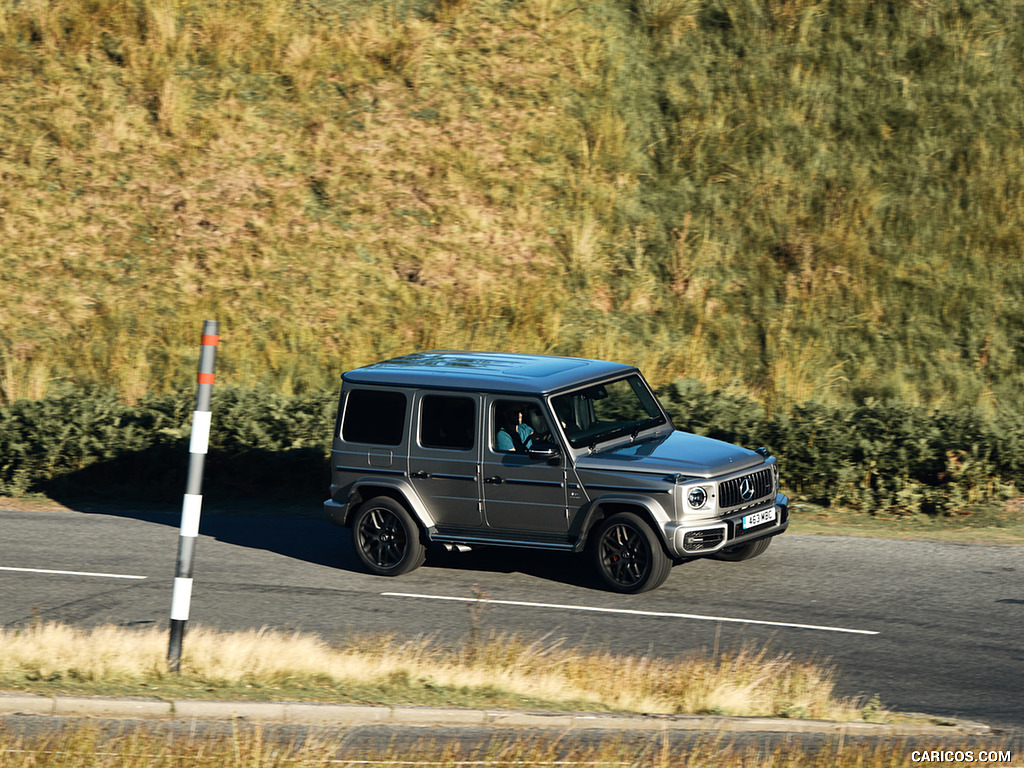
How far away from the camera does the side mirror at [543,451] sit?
1099cm

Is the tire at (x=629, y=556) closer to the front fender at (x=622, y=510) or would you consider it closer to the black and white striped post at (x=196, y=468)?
the front fender at (x=622, y=510)

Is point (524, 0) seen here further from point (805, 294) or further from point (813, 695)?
point (813, 695)

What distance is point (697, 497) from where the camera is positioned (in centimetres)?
1048

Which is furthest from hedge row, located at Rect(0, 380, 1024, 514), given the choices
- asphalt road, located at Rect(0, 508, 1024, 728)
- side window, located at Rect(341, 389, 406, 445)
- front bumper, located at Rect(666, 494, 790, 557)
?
side window, located at Rect(341, 389, 406, 445)

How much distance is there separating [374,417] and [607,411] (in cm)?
224

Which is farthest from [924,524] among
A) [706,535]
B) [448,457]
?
[448,457]

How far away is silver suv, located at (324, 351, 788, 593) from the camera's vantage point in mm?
10617

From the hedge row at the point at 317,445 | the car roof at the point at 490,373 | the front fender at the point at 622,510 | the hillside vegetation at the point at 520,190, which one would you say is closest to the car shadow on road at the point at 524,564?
the front fender at the point at 622,510

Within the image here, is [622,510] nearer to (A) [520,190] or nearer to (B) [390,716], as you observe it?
(B) [390,716]

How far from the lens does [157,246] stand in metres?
23.8

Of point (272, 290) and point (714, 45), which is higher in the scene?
point (714, 45)

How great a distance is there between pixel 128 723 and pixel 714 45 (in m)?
21.7

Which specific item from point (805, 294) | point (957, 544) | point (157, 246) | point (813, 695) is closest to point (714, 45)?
point (805, 294)

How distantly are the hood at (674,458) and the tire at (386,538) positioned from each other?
1.88 m
